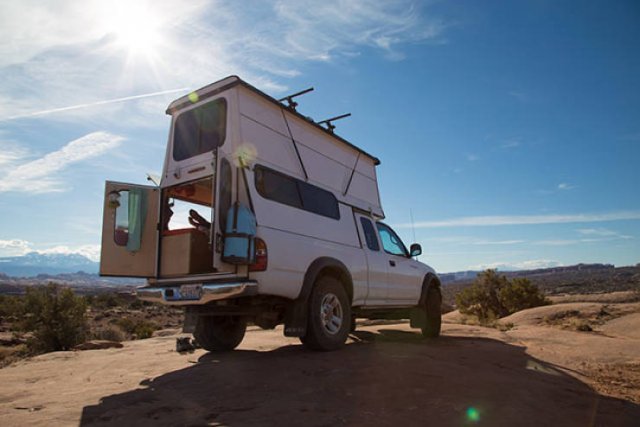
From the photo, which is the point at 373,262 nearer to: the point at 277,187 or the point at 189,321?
the point at 277,187

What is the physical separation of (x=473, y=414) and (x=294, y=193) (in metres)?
3.77

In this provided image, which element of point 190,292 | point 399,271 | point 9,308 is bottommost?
point 9,308

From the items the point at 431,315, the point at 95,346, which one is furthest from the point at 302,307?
the point at 95,346

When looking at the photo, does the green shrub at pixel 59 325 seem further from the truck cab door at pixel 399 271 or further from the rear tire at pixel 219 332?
the truck cab door at pixel 399 271

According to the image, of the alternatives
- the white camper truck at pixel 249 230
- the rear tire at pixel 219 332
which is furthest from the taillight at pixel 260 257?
the rear tire at pixel 219 332

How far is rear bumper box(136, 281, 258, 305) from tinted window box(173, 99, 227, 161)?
1928 millimetres

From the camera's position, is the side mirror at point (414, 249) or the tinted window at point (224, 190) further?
the side mirror at point (414, 249)

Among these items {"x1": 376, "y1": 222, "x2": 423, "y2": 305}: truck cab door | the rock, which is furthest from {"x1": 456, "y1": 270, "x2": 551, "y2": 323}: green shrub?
the rock

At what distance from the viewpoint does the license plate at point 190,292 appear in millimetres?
5327

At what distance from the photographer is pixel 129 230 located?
6.41 metres

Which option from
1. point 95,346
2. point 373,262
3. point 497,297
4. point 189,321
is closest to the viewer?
point 189,321

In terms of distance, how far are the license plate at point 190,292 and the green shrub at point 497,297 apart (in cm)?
1734

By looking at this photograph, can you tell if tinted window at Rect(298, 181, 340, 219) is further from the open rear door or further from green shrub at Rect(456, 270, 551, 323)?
green shrub at Rect(456, 270, 551, 323)

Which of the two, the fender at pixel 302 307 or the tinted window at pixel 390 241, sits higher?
the tinted window at pixel 390 241
